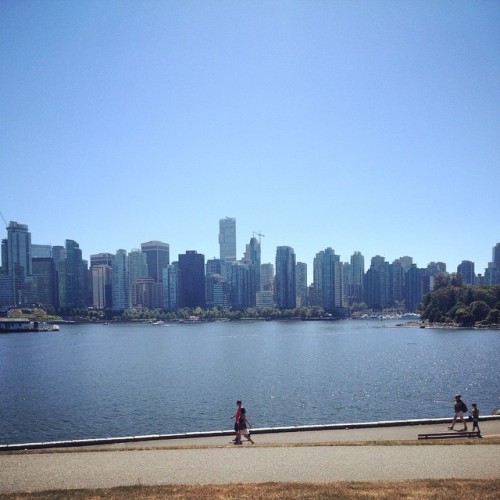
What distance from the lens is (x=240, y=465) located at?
52.7 ft

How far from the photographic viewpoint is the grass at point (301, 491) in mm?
12414

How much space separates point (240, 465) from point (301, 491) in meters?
3.61

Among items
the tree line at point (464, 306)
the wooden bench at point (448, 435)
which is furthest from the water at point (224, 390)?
the tree line at point (464, 306)

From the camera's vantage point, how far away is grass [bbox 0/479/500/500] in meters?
12.4

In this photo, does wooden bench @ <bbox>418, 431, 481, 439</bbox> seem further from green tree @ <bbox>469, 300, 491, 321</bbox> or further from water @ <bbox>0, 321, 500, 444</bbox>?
green tree @ <bbox>469, 300, 491, 321</bbox>

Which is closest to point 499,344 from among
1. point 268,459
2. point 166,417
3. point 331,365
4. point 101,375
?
point 331,365

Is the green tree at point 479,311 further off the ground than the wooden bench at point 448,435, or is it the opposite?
the wooden bench at point 448,435

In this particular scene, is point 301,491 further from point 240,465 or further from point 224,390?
point 224,390

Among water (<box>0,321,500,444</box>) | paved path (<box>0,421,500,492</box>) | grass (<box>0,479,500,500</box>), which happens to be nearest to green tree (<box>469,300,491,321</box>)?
water (<box>0,321,500,444</box>)

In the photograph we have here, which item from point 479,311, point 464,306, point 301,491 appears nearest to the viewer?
point 301,491

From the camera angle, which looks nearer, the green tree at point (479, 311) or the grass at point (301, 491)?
the grass at point (301, 491)

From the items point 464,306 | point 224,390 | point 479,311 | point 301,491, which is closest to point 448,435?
point 301,491

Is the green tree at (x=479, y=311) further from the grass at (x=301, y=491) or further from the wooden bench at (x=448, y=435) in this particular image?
the grass at (x=301, y=491)

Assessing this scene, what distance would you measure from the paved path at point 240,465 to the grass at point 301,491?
0.73 m
